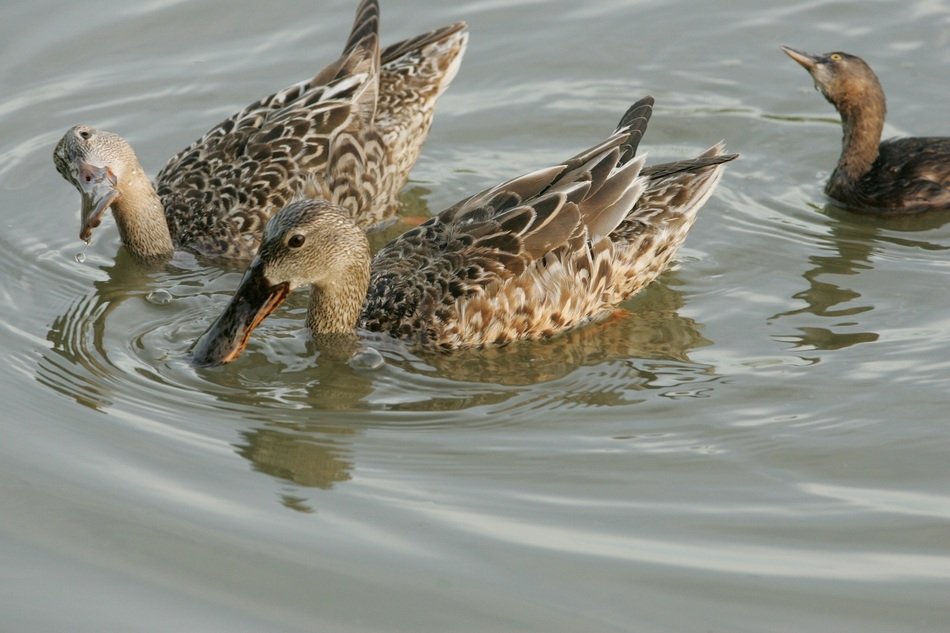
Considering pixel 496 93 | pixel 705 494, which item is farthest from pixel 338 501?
pixel 496 93

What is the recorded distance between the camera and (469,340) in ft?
23.8

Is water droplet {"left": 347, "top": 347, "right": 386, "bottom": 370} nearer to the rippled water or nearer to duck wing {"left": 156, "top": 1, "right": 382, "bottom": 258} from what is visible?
the rippled water

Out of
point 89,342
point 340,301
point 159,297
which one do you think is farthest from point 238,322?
point 159,297

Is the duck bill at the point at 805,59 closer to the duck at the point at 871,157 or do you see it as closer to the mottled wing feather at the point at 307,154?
the duck at the point at 871,157

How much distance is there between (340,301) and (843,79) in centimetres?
371

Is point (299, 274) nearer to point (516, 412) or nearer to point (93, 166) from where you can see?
point (516, 412)

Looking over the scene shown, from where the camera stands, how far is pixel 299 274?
7.07 metres

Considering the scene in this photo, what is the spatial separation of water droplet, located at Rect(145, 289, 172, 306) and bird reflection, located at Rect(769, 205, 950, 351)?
126 inches

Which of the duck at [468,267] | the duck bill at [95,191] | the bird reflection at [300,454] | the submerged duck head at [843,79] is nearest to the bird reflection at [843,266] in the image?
the submerged duck head at [843,79]

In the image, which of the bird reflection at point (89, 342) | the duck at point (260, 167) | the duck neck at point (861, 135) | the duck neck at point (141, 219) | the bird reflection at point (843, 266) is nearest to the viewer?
the bird reflection at point (89, 342)

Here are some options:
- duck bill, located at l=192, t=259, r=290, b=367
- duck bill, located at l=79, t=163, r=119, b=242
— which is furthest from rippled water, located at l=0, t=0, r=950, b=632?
duck bill, located at l=79, t=163, r=119, b=242

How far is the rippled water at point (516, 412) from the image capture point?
523 cm

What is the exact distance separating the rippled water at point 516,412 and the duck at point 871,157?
16 cm

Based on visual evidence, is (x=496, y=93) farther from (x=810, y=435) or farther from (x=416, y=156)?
(x=810, y=435)
